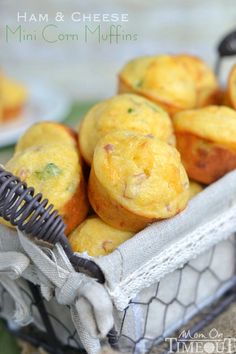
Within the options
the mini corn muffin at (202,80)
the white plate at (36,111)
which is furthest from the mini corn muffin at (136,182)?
the white plate at (36,111)

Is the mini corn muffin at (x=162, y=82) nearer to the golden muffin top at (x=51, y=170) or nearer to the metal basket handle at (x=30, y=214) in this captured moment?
the golden muffin top at (x=51, y=170)

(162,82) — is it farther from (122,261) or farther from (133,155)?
(122,261)

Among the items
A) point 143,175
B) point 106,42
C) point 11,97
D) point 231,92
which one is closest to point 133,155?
point 143,175

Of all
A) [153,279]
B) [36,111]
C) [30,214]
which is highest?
[30,214]

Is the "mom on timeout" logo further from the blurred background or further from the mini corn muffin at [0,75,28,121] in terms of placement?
the blurred background

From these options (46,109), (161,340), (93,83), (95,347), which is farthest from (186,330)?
(93,83)

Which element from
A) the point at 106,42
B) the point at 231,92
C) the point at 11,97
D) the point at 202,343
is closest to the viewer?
the point at 202,343

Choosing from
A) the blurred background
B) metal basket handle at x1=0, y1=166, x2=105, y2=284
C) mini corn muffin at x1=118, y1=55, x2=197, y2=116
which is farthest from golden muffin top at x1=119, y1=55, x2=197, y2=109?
the blurred background
